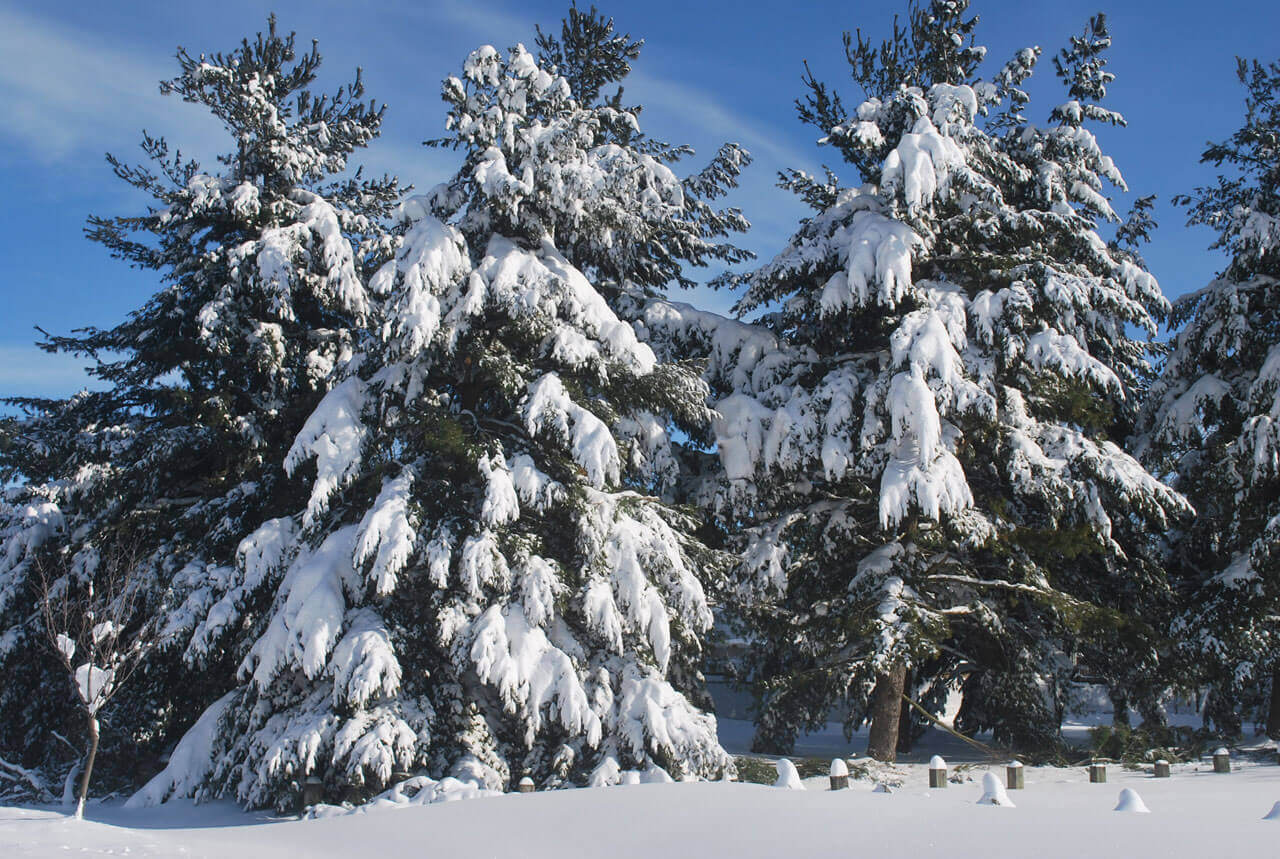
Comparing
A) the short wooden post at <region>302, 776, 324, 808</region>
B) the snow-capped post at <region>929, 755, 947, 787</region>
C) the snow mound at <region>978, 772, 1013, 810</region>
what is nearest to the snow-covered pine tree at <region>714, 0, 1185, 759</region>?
the snow-capped post at <region>929, 755, 947, 787</region>

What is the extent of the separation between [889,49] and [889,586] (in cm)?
888

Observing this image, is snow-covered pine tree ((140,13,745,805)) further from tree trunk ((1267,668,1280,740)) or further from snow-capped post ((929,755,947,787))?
tree trunk ((1267,668,1280,740))

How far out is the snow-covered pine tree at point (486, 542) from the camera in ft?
33.6

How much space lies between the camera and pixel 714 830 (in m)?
6.23

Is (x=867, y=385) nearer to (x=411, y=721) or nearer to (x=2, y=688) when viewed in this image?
(x=411, y=721)

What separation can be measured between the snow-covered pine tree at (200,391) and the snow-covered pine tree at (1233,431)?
1296cm

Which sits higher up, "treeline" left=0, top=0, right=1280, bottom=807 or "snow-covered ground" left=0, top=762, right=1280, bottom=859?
"treeline" left=0, top=0, right=1280, bottom=807

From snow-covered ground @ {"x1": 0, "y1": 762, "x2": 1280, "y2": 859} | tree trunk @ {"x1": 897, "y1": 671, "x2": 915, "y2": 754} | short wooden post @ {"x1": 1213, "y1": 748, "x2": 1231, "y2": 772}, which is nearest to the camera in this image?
snow-covered ground @ {"x1": 0, "y1": 762, "x2": 1280, "y2": 859}

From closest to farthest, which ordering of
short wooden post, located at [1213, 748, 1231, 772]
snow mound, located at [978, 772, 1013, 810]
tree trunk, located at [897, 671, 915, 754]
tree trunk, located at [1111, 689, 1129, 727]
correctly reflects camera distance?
snow mound, located at [978, 772, 1013, 810] → short wooden post, located at [1213, 748, 1231, 772] → tree trunk, located at [1111, 689, 1129, 727] → tree trunk, located at [897, 671, 915, 754]

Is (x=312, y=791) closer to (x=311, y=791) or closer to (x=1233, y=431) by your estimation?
(x=311, y=791)

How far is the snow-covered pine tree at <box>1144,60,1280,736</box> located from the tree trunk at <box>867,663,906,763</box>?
13.8 feet

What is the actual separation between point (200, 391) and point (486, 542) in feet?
22.5

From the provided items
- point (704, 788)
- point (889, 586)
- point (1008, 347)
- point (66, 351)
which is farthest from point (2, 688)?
point (1008, 347)

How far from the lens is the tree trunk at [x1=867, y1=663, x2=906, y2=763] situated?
1322 centimetres
